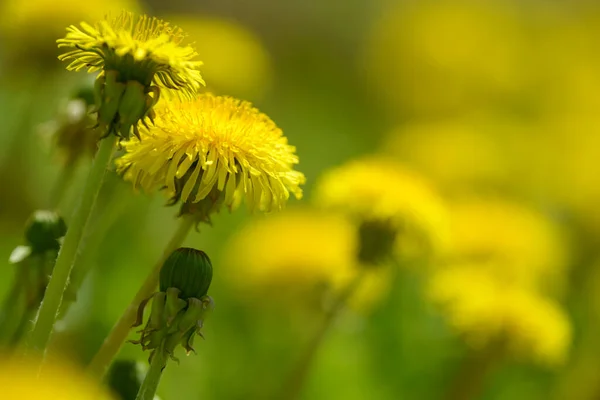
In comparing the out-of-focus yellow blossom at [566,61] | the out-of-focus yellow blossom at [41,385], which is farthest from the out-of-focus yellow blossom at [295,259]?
the out-of-focus yellow blossom at [566,61]

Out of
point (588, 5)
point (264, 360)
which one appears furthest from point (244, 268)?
point (588, 5)

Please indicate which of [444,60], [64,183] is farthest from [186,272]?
[444,60]

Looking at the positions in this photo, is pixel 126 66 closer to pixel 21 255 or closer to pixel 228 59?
pixel 21 255

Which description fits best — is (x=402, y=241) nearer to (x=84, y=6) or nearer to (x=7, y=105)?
(x=84, y=6)

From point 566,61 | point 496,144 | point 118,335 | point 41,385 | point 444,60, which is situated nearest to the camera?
point 41,385

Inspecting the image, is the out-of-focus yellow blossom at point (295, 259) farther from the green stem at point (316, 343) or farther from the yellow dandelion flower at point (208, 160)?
the yellow dandelion flower at point (208, 160)

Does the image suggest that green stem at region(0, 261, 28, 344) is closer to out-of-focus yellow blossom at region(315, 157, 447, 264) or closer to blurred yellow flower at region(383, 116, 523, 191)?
out-of-focus yellow blossom at region(315, 157, 447, 264)
